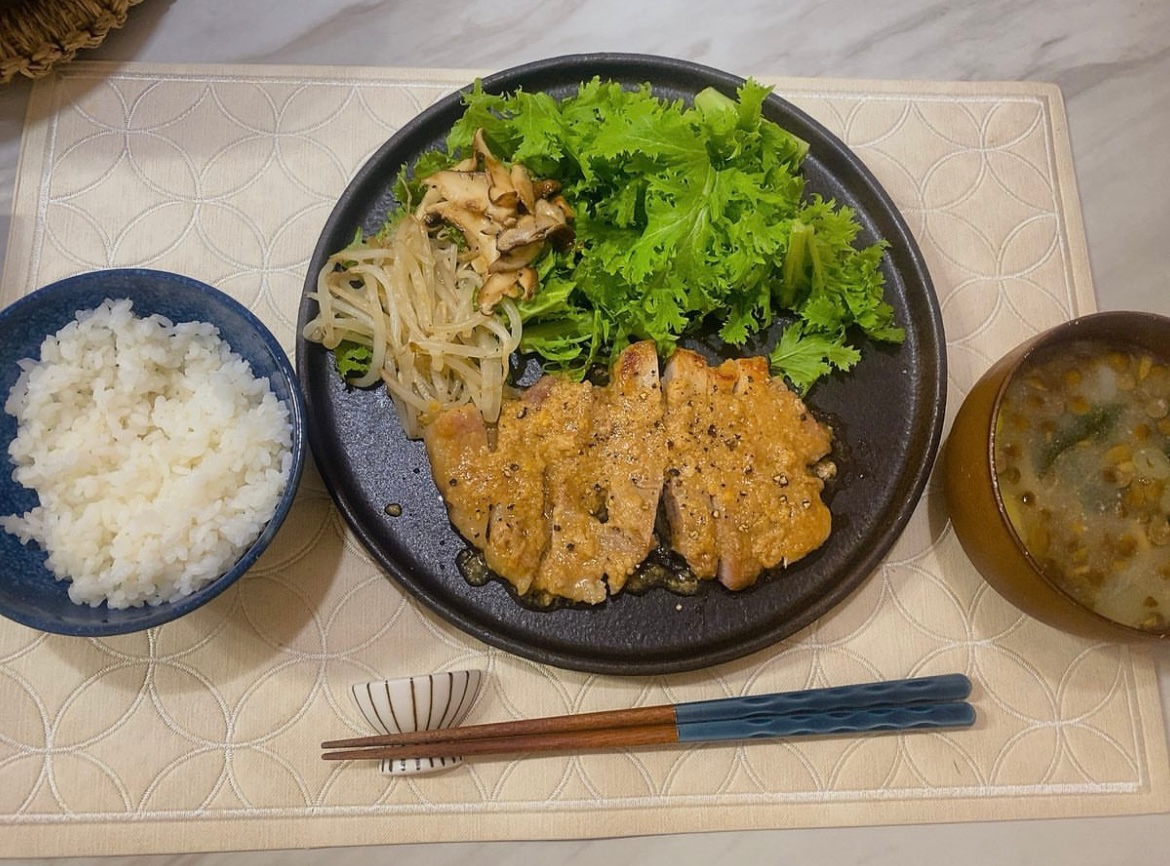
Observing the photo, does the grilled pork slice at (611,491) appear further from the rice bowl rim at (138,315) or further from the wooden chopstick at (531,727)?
the rice bowl rim at (138,315)

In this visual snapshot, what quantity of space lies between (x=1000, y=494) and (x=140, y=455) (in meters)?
2.25

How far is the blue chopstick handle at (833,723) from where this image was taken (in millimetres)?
2297

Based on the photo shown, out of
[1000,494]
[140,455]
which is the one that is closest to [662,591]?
[1000,494]

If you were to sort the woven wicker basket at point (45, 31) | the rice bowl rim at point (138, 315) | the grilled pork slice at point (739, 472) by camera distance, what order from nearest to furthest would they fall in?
the rice bowl rim at point (138, 315) < the grilled pork slice at point (739, 472) < the woven wicker basket at point (45, 31)

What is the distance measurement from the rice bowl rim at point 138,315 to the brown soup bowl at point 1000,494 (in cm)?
182

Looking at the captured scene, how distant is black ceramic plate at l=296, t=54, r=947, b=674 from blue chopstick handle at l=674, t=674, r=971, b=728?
12 cm

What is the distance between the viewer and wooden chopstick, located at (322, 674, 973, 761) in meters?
2.27

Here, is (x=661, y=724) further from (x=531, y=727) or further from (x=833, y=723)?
(x=833, y=723)

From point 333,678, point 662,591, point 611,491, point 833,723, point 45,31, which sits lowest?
point 333,678

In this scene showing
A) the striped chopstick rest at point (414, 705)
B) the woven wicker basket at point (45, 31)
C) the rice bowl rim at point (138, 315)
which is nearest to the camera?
the rice bowl rim at point (138, 315)

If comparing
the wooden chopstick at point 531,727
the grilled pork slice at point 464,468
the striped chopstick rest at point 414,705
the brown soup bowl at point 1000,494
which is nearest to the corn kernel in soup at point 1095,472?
the brown soup bowl at point 1000,494

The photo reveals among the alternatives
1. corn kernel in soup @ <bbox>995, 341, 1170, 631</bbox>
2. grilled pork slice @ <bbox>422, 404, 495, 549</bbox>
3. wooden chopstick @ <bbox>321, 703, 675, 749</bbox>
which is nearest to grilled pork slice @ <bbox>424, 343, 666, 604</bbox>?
grilled pork slice @ <bbox>422, 404, 495, 549</bbox>

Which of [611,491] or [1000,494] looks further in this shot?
[611,491]

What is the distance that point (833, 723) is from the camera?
7.63 ft
